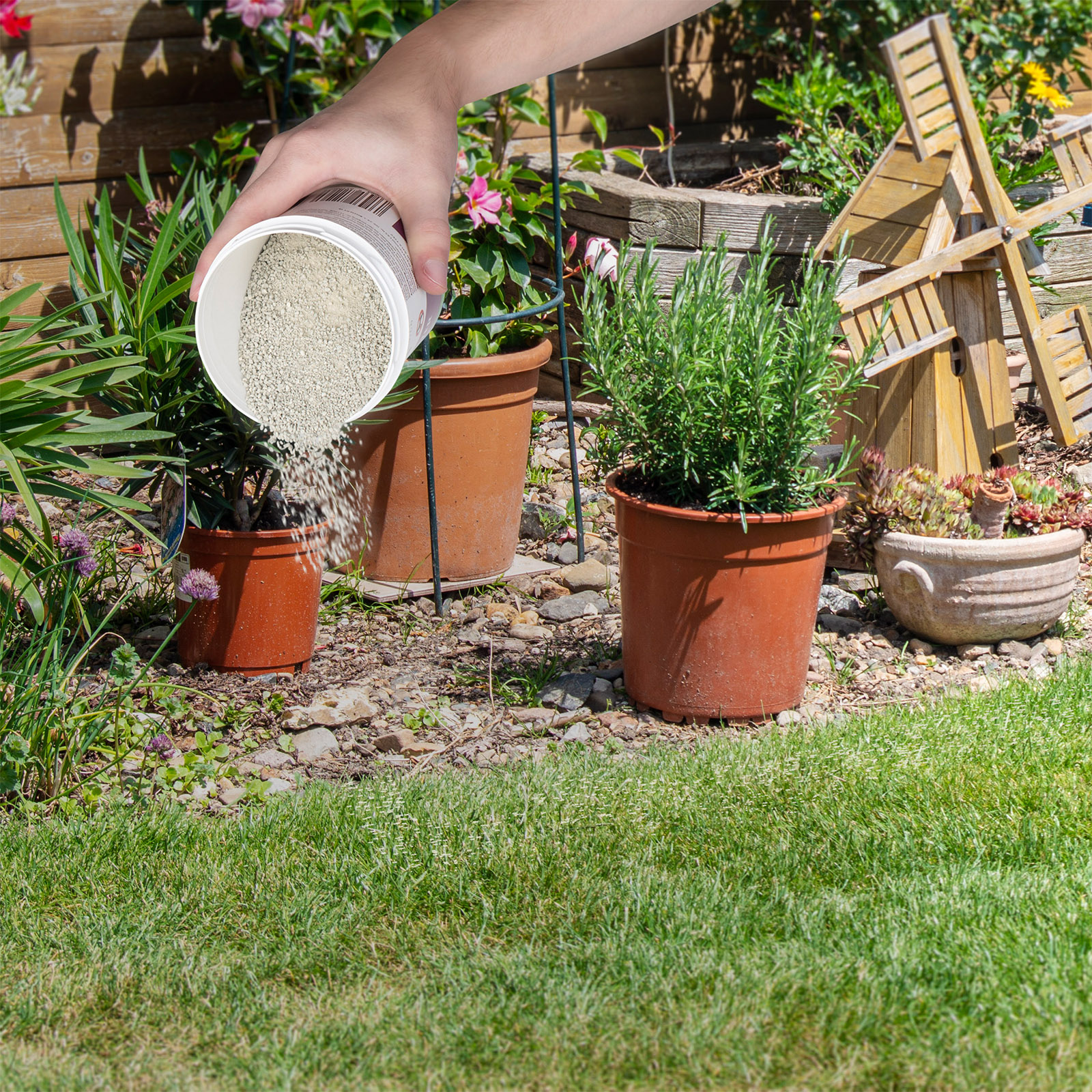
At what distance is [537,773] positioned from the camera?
2740 mm

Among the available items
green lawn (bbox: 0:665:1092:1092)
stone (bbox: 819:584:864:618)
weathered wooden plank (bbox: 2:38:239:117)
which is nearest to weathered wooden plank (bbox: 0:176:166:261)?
weathered wooden plank (bbox: 2:38:239:117)

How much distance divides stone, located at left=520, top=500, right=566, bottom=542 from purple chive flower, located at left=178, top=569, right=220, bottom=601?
1415 mm

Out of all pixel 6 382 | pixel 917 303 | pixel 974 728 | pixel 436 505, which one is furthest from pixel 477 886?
pixel 917 303

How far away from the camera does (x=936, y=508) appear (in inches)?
140

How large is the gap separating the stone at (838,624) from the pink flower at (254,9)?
2756 mm

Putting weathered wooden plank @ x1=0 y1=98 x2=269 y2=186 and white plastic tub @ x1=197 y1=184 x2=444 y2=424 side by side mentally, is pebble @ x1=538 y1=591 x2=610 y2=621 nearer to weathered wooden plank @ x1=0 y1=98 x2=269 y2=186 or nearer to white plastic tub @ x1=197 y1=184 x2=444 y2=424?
white plastic tub @ x1=197 y1=184 x2=444 y2=424

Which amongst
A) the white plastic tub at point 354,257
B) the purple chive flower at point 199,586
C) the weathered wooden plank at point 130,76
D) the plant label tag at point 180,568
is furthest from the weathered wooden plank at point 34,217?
the white plastic tub at point 354,257

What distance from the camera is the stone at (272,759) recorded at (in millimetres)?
2939

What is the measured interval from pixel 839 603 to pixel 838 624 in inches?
4.4

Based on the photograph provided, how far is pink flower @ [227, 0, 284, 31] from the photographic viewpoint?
14.3 feet

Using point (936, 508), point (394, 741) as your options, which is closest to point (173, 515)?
point (394, 741)

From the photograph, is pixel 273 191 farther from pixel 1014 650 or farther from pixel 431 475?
pixel 1014 650

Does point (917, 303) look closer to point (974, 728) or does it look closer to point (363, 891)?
point (974, 728)

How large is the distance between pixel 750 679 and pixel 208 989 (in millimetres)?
1491
